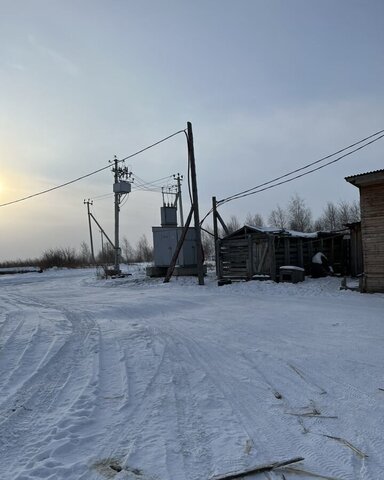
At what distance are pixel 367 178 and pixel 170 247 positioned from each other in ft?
46.8

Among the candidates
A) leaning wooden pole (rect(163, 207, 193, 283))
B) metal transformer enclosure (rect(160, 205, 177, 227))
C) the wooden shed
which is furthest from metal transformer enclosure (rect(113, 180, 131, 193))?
the wooden shed

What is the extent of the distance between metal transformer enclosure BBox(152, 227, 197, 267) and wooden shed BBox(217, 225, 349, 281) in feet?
17.2

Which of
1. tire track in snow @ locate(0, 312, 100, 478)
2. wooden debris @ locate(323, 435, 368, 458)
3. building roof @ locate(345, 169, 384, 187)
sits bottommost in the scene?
wooden debris @ locate(323, 435, 368, 458)

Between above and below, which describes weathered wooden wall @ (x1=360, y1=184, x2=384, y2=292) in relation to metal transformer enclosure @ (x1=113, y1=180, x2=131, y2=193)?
below

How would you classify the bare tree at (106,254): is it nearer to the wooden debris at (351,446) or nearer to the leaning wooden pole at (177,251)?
the leaning wooden pole at (177,251)

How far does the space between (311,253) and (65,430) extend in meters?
18.2

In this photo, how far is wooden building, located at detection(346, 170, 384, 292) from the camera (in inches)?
573

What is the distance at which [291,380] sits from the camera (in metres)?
5.56

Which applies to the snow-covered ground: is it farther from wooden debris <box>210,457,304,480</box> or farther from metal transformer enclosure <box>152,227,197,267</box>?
metal transformer enclosure <box>152,227,197,267</box>

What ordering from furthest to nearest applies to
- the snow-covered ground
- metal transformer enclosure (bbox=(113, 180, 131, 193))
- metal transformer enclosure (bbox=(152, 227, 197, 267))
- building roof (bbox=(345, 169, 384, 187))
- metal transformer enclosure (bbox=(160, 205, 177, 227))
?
metal transformer enclosure (bbox=(113, 180, 131, 193)) < metal transformer enclosure (bbox=(160, 205, 177, 227)) < metal transformer enclosure (bbox=(152, 227, 197, 267)) < building roof (bbox=(345, 169, 384, 187)) < the snow-covered ground

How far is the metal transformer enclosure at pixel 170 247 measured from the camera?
85.1 feet

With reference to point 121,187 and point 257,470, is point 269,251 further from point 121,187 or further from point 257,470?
point 121,187

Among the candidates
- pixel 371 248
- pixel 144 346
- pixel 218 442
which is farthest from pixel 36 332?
pixel 371 248

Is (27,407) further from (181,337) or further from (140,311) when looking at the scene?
(140,311)
